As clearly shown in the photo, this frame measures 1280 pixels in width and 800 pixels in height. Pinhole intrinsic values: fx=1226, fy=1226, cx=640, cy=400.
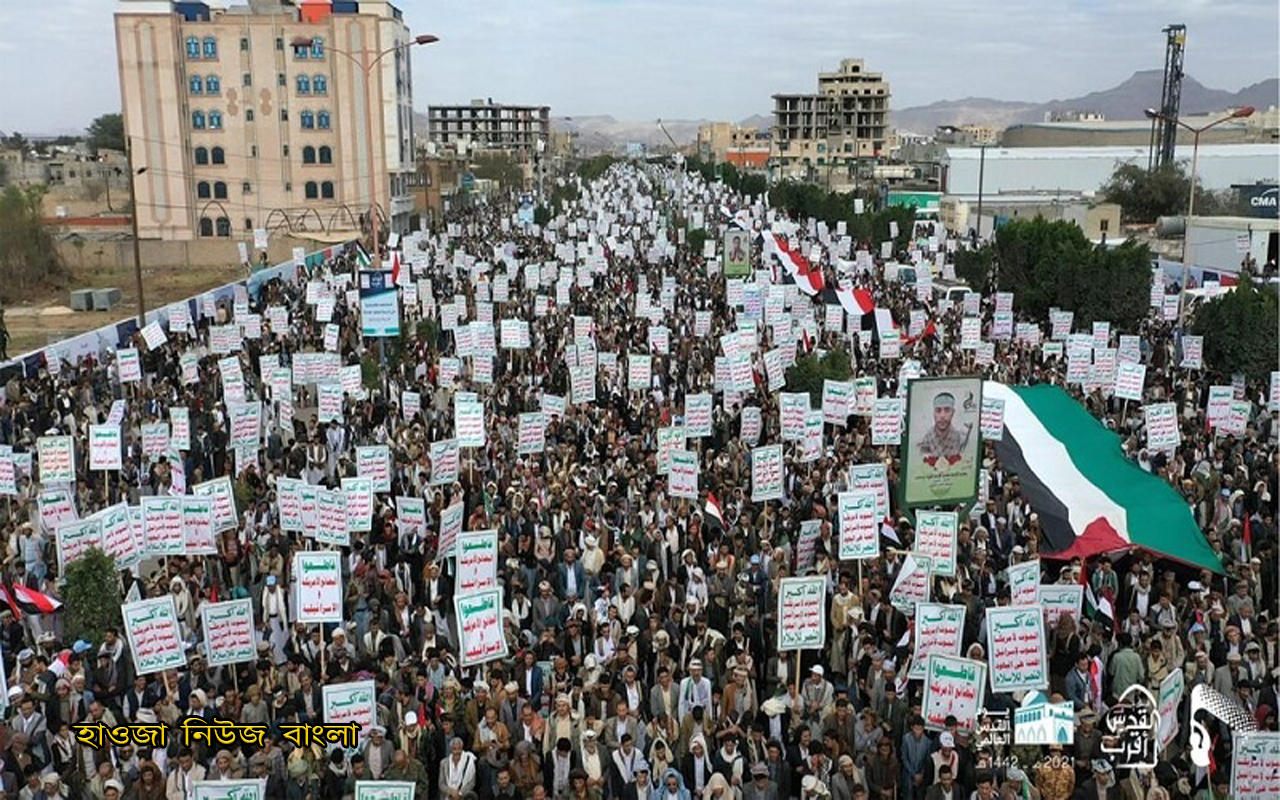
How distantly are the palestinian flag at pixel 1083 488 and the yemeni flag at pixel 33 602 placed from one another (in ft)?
30.2

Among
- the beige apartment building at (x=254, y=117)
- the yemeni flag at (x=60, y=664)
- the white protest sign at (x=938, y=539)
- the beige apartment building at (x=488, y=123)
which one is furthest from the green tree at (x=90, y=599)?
the beige apartment building at (x=488, y=123)

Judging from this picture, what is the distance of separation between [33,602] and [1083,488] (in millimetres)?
10342

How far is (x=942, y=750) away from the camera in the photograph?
7.82 metres

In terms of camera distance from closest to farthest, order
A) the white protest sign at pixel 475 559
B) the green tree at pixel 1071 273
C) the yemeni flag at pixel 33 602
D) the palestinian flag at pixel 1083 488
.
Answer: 1. the white protest sign at pixel 475 559
2. the yemeni flag at pixel 33 602
3. the palestinian flag at pixel 1083 488
4. the green tree at pixel 1071 273

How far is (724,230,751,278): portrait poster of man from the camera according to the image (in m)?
30.7

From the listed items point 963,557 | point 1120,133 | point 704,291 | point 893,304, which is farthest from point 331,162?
point 1120,133

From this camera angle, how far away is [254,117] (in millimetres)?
63156

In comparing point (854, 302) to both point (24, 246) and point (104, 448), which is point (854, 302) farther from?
point (24, 246)

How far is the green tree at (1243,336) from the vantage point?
70.9 feet

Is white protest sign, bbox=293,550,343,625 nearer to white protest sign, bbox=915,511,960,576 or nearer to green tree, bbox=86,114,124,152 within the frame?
white protest sign, bbox=915,511,960,576

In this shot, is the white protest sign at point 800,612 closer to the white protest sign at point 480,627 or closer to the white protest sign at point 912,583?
the white protest sign at point 912,583

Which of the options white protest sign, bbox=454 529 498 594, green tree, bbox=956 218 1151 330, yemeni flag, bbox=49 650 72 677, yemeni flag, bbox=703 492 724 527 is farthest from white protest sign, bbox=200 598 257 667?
green tree, bbox=956 218 1151 330

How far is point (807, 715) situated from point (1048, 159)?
77549mm

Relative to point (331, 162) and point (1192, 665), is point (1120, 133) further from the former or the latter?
point (1192, 665)
